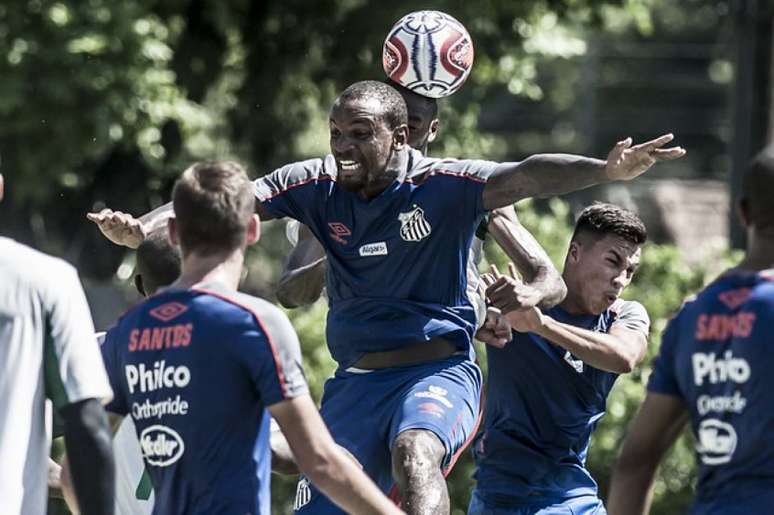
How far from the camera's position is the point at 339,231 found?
23.5 feet

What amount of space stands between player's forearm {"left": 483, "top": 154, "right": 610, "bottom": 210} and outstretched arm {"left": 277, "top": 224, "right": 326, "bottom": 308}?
3.41 ft

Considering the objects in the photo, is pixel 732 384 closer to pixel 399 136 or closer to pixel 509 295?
pixel 509 295

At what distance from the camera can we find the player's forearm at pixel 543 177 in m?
6.65

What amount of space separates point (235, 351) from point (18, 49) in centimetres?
855

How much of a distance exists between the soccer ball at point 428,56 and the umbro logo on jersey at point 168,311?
9.22ft

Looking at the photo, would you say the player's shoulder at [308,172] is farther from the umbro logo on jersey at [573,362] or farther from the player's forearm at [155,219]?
the umbro logo on jersey at [573,362]

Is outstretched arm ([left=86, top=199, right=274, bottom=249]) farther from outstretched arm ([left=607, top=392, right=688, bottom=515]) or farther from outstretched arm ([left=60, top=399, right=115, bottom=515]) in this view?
outstretched arm ([left=607, top=392, right=688, bottom=515])

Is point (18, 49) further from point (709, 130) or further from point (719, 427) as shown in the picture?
point (709, 130)

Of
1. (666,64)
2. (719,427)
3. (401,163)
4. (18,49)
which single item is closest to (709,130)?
(666,64)

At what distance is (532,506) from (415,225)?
1335 mm

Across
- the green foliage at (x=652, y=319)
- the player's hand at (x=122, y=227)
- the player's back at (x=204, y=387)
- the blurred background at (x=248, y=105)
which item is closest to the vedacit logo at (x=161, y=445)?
the player's back at (x=204, y=387)

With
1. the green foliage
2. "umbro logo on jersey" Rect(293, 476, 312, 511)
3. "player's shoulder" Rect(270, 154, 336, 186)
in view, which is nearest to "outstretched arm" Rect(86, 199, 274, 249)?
"player's shoulder" Rect(270, 154, 336, 186)

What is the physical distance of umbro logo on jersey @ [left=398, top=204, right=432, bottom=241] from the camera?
705 centimetres

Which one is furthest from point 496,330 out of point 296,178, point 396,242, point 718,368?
point 718,368
